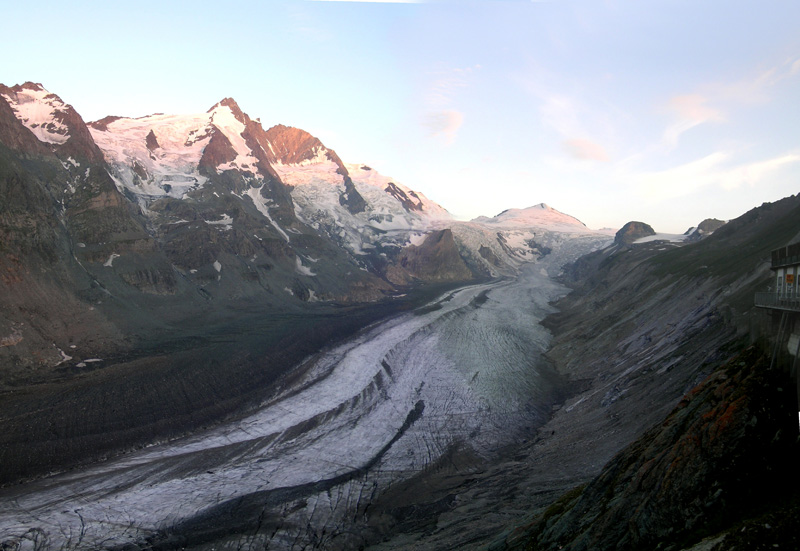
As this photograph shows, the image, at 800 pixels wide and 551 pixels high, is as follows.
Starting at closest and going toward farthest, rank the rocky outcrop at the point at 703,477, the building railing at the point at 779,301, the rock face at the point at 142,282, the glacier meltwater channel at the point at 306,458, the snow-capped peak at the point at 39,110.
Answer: the rocky outcrop at the point at 703,477
the building railing at the point at 779,301
the glacier meltwater channel at the point at 306,458
the rock face at the point at 142,282
the snow-capped peak at the point at 39,110

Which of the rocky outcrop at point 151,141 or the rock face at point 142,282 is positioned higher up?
the rocky outcrop at point 151,141

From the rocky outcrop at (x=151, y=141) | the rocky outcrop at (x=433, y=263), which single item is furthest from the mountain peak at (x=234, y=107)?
the rocky outcrop at (x=433, y=263)

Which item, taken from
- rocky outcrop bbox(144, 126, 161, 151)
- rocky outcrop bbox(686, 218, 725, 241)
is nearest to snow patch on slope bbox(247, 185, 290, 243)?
rocky outcrop bbox(144, 126, 161, 151)

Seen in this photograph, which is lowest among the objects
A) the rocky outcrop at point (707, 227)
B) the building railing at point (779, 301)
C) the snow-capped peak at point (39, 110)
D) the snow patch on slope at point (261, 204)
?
the building railing at point (779, 301)

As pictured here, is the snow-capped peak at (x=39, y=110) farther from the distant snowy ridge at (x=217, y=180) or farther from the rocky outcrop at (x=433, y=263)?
the rocky outcrop at (x=433, y=263)

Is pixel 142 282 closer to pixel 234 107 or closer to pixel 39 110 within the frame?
pixel 39 110

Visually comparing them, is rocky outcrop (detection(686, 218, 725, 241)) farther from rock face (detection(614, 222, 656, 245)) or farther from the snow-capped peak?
the snow-capped peak

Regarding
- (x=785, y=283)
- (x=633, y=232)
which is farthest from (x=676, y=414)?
(x=633, y=232)
